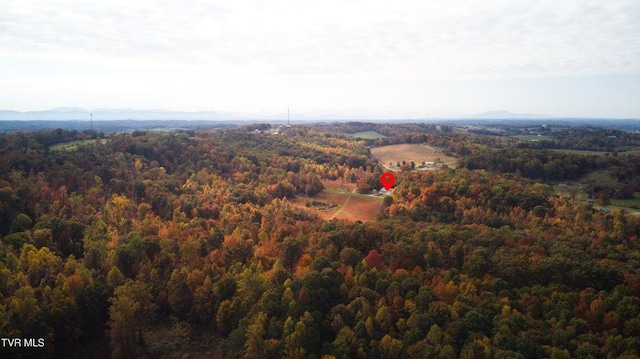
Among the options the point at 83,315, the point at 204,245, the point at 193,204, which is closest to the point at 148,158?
the point at 193,204

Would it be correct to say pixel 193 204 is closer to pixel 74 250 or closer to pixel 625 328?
pixel 74 250

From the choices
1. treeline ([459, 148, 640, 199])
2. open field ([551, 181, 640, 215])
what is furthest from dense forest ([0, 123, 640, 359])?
treeline ([459, 148, 640, 199])

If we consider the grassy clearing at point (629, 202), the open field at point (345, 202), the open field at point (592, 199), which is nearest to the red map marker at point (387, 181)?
the open field at point (345, 202)

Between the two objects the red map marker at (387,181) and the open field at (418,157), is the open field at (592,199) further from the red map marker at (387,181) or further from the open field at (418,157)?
the red map marker at (387,181)

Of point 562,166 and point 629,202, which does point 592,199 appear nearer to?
point 629,202

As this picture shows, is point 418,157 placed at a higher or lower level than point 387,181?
higher

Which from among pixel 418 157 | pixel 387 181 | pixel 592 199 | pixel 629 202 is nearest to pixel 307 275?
pixel 387 181
